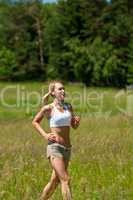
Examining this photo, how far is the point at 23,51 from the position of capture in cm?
9350

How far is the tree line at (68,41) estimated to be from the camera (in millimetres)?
79938

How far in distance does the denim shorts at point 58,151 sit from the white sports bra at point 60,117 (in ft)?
0.85

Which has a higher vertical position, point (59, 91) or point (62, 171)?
point (59, 91)

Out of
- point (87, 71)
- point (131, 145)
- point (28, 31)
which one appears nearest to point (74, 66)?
point (87, 71)

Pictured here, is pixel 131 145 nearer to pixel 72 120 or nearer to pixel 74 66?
pixel 72 120

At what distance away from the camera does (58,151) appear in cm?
838

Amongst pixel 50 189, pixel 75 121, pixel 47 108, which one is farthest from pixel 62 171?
pixel 47 108

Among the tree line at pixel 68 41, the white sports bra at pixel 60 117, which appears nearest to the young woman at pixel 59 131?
the white sports bra at pixel 60 117

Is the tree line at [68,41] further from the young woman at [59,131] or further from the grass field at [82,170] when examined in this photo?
the young woman at [59,131]

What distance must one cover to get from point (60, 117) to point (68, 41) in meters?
76.6

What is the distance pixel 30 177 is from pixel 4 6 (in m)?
91.3

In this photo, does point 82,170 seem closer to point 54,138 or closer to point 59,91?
point 54,138

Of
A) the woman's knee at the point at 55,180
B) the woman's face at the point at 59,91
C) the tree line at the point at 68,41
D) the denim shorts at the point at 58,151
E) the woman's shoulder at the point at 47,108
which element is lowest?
the woman's knee at the point at 55,180

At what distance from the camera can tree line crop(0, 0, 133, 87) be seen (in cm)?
7994
